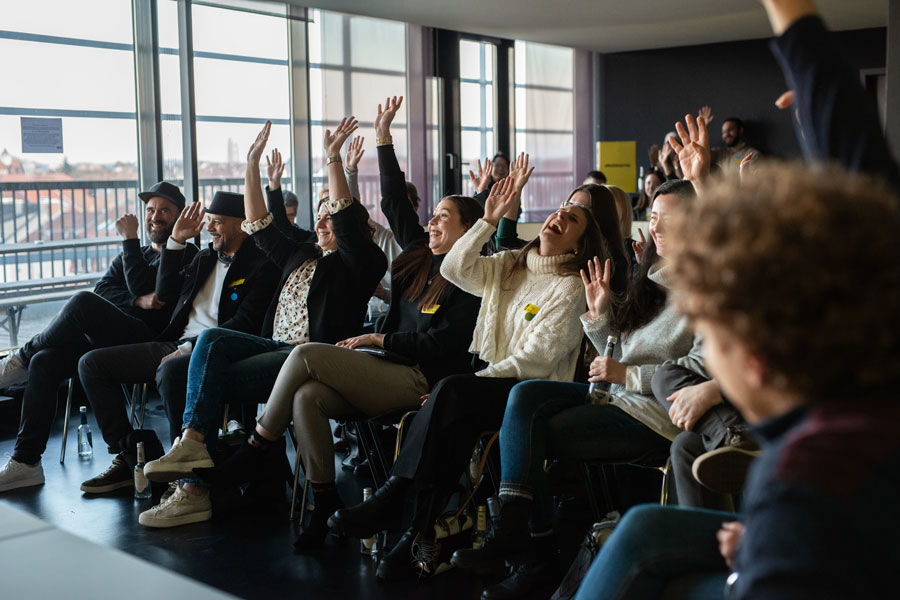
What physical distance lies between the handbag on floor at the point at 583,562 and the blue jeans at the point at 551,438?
0.23 meters

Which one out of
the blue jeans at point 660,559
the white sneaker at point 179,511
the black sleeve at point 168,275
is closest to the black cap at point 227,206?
the black sleeve at point 168,275

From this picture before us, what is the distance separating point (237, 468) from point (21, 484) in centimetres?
118

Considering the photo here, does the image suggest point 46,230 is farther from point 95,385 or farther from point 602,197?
point 602,197

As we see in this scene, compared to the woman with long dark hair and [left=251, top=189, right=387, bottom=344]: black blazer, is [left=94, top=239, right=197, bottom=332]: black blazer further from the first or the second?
the woman with long dark hair

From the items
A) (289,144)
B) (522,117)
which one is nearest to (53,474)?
(289,144)

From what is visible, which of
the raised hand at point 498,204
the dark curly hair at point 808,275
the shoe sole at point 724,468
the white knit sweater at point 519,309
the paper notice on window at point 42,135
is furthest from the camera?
the paper notice on window at point 42,135

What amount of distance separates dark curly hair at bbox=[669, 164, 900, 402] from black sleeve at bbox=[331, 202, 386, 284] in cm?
292

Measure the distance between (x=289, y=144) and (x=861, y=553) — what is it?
22.9 ft

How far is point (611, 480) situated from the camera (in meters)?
3.14

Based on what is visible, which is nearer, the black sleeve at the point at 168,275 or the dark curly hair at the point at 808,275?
the dark curly hair at the point at 808,275

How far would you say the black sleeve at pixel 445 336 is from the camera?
128 inches

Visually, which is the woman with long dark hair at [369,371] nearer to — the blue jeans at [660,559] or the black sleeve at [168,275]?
the black sleeve at [168,275]

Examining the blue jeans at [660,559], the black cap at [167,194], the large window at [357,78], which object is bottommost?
the blue jeans at [660,559]

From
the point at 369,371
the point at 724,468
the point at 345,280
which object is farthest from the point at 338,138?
the point at 724,468
